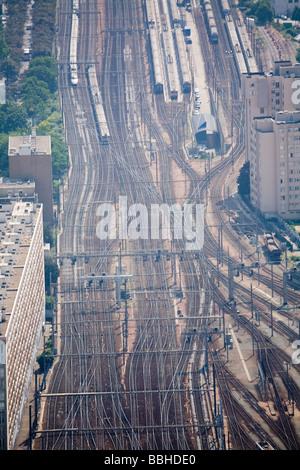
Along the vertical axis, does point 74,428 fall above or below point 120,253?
below

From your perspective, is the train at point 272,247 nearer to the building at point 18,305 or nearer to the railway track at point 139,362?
the railway track at point 139,362

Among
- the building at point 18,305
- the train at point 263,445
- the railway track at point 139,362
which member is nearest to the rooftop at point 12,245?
the building at point 18,305

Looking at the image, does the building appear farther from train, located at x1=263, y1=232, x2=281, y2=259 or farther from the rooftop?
train, located at x1=263, y1=232, x2=281, y2=259

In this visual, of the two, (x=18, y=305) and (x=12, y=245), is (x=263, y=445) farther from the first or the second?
(x=12, y=245)

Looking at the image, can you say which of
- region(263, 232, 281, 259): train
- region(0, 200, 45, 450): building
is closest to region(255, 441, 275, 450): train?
region(0, 200, 45, 450): building

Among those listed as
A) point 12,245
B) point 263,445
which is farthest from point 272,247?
point 263,445

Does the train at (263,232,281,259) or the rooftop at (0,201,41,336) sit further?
the train at (263,232,281,259)

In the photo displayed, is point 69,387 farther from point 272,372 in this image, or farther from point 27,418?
point 272,372

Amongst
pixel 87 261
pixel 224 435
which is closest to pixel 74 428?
pixel 224 435

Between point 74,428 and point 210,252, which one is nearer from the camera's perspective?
point 74,428
